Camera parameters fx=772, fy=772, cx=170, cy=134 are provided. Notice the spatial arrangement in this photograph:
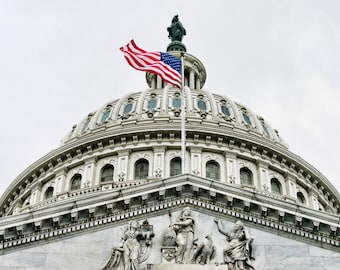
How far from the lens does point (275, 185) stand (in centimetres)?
6388

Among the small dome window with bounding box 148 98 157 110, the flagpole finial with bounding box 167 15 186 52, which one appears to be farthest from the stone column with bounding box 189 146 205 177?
the flagpole finial with bounding box 167 15 186 52

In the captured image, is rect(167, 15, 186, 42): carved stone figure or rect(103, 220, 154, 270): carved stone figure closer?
rect(103, 220, 154, 270): carved stone figure

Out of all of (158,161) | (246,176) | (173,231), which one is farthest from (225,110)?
(173,231)

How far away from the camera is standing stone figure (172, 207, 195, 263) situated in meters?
28.7

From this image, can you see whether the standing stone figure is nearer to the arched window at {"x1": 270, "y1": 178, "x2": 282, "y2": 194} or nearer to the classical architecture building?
the classical architecture building

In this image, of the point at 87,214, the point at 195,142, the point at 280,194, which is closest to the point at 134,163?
the point at 195,142

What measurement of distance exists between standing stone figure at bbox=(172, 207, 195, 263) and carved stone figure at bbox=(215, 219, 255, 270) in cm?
122

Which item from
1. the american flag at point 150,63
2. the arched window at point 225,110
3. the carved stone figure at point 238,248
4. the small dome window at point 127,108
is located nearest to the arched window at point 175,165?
the small dome window at point 127,108

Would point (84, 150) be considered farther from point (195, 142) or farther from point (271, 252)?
point (271, 252)

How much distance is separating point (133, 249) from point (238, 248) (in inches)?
155

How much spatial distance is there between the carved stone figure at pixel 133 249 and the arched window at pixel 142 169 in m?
31.0

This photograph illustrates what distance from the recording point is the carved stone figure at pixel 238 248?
2861cm

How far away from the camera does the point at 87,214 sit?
30266 millimetres

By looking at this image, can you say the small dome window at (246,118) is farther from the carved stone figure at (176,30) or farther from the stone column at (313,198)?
the carved stone figure at (176,30)
